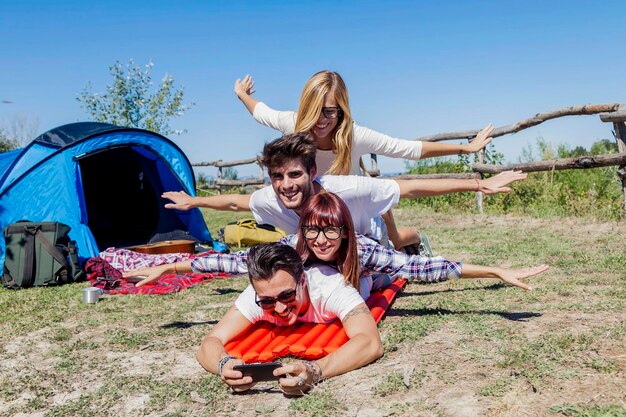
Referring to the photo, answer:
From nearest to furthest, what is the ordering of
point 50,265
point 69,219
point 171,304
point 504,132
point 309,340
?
point 309,340 < point 171,304 < point 50,265 < point 69,219 < point 504,132

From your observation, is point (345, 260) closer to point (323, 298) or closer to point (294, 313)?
point (323, 298)

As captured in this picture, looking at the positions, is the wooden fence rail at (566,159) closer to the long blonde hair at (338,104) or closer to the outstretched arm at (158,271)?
the long blonde hair at (338,104)

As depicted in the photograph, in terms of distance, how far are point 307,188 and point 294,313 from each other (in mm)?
888

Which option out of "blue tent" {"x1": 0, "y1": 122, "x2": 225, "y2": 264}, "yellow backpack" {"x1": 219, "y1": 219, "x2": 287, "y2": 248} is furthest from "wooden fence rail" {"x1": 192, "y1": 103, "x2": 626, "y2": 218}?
"blue tent" {"x1": 0, "y1": 122, "x2": 225, "y2": 264}

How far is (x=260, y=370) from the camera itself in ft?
9.17

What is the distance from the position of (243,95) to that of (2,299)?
122 inches

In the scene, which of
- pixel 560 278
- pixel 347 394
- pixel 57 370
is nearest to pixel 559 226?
pixel 560 278

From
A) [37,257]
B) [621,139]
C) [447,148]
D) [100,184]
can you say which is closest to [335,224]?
[447,148]

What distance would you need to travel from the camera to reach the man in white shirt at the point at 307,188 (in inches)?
151

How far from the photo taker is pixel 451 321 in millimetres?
3895

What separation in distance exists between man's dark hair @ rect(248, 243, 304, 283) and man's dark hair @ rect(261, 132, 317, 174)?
0.73 meters

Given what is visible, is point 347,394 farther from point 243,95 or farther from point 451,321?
point 243,95

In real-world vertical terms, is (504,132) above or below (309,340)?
above

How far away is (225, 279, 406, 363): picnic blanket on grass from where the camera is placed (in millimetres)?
3330
